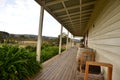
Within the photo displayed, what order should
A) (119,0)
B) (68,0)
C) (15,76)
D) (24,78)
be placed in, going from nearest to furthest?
1. (119,0)
2. (15,76)
3. (24,78)
4. (68,0)

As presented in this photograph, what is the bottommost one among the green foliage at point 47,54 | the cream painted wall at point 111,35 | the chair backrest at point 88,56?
the green foliage at point 47,54

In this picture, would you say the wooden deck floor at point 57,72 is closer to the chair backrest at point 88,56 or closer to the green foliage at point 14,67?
the green foliage at point 14,67

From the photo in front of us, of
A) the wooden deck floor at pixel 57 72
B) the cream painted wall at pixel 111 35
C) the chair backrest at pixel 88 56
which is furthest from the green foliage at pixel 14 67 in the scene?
the cream painted wall at pixel 111 35

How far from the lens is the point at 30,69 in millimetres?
3941

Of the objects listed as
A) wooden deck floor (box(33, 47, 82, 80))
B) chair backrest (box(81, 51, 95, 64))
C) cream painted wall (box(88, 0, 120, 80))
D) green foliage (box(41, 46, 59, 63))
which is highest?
cream painted wall (box(88, 0, 120, 80))

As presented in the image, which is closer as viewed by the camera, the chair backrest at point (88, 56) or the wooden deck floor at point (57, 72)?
the wooden deck floor at point (57, 72)

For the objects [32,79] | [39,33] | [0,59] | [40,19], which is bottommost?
[32,79]

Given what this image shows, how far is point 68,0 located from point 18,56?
227cm

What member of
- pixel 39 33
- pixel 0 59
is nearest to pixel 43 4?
pixel 39 33

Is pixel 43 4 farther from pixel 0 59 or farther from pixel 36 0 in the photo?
pixel 0 59

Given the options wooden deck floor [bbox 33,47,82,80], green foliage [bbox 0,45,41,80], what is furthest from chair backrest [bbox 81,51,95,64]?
green foliage [bbox 0,45,41,80]

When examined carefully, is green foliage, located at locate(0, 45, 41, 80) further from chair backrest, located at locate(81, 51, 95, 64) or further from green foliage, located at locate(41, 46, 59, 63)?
green foliage, located at locate(41, 46, 59, 63)

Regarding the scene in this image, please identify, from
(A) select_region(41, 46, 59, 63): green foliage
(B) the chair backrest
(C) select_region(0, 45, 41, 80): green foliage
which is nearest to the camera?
(C) select_region(0, 45, 41, 80): green foliage

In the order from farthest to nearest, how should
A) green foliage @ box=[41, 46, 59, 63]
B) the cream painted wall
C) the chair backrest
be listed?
green foliage @ box=[41, 46, 59, 63]
the chair backrest
the cream painted wall
